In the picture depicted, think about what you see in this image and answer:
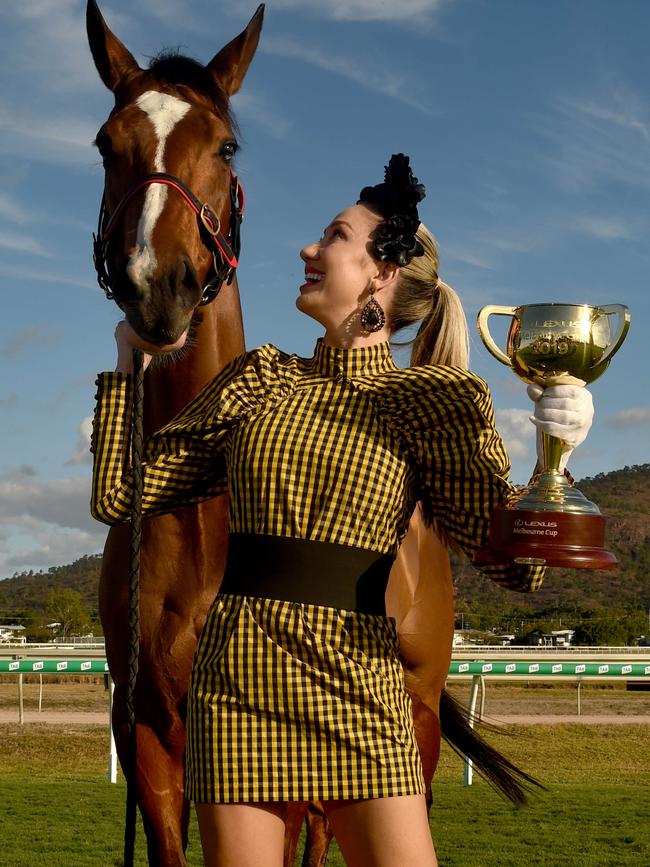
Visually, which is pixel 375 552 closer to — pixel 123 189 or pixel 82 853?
pixel 123 189

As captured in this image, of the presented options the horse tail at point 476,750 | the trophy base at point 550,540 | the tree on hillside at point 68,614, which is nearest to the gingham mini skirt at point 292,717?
the trophy base at point 550,540

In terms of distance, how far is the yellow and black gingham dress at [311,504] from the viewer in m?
2.00

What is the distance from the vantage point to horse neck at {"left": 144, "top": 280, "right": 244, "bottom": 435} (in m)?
3.24

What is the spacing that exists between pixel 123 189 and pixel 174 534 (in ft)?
3.16

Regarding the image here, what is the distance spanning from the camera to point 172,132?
296cm

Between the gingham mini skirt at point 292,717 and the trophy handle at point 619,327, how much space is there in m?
0.78

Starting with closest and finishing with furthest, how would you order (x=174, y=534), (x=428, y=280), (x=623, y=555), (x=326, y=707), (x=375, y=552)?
1. (x=326, y=707)
2. (x=375, y=552)
3. (x=428, y=280)
4. (x=174, y=534)
5. (x=623, y=555)

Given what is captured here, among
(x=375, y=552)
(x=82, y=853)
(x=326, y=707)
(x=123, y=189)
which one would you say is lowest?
(x=82, y=853)

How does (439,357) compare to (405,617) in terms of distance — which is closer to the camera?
(439,357)

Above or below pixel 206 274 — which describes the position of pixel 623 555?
above

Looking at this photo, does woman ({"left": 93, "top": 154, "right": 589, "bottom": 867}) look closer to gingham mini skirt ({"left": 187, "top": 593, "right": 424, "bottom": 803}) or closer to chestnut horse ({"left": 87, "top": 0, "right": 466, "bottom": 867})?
gingham mini skirt ({"left": 187, "top": 593, "right": 424, "bottom": 803})

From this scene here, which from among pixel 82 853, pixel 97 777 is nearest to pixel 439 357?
pixel 82 853

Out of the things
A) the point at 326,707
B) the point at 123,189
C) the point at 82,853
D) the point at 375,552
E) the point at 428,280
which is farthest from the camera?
the point at 82,853

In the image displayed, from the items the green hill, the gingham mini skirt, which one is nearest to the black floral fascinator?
the gingham mini skirt
